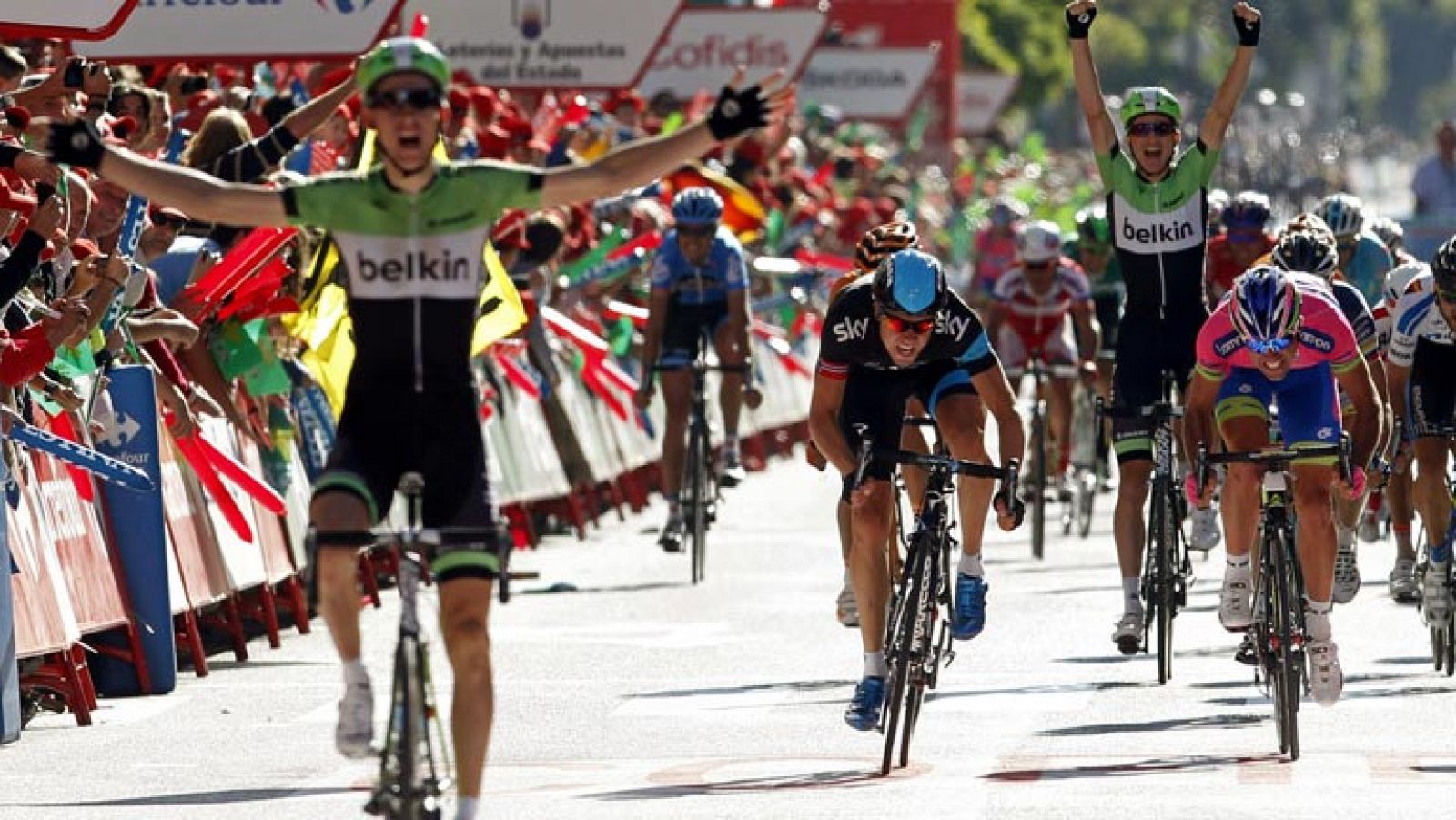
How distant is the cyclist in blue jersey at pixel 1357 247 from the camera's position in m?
19.5

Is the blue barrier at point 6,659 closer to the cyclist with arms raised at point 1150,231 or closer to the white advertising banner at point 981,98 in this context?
the cyclist with arms raised at point 1150,231

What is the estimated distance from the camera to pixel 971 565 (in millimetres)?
14203

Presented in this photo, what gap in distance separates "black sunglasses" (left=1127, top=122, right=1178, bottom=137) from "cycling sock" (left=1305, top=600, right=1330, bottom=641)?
3.04 metres

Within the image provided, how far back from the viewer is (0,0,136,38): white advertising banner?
14703 mm

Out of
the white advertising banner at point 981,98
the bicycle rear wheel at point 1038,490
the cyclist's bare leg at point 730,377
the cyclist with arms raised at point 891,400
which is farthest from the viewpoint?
the white advertising banner at point 981,98

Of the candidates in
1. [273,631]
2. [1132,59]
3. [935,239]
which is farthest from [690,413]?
[1132,59]

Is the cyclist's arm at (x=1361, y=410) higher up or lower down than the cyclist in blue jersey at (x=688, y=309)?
lower down

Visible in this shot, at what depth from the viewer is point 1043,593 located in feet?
65.7

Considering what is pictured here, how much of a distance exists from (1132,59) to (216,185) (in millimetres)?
156934

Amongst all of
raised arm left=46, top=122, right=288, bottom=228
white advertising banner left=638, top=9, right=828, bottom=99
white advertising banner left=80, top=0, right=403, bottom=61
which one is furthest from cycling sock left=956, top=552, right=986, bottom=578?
white advertising banner left=638, top=9, right=828, bottom=99

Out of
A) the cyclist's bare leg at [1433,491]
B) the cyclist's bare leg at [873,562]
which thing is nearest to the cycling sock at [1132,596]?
the cyclist's bare leg at [1433,491]

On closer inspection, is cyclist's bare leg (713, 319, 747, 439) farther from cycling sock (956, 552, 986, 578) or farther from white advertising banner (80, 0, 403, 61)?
cycling sock (956, 552, 986, 578)

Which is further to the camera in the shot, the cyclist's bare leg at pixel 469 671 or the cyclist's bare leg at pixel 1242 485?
the cyclist's bare leg at pixel 1242 485

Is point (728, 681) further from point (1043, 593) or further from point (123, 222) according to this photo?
point (1043, 593)
